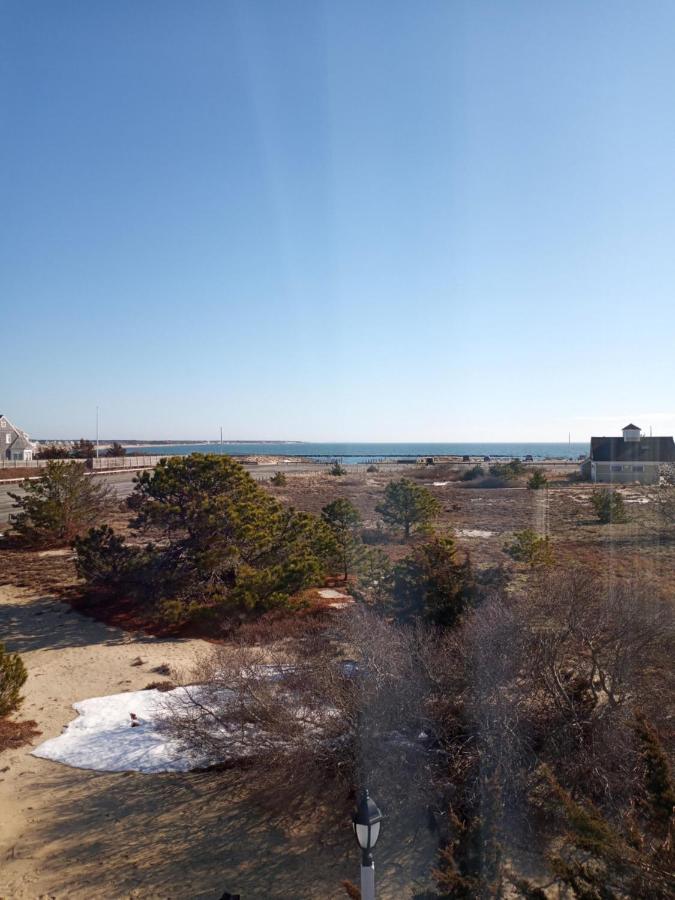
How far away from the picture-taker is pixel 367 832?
403 centimetres

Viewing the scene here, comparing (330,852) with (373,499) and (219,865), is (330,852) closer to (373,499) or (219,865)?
(219,865)

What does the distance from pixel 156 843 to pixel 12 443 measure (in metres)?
62.2

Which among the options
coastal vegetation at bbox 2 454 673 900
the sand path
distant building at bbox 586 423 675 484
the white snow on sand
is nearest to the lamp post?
coastal vegetation at bbox 2 454 673 900

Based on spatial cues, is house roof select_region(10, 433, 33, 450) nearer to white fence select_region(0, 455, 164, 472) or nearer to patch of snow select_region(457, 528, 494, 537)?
white fence select_region(0, 455, 164, 472)

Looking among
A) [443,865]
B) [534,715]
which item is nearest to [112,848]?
[443,865]

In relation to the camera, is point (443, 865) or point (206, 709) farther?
point (206, 709)

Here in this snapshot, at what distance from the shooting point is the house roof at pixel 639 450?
41.2m

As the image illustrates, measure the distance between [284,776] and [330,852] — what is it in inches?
33.3

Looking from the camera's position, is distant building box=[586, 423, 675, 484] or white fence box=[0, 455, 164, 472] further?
white fence box=[0, 455, 164, 472]

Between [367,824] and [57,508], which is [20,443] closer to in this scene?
[57,508]

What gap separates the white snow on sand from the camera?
282 inches

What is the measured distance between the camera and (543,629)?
661cm

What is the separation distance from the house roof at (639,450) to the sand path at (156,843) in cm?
4089

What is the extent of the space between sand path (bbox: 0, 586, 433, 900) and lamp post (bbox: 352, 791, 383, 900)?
118cm
